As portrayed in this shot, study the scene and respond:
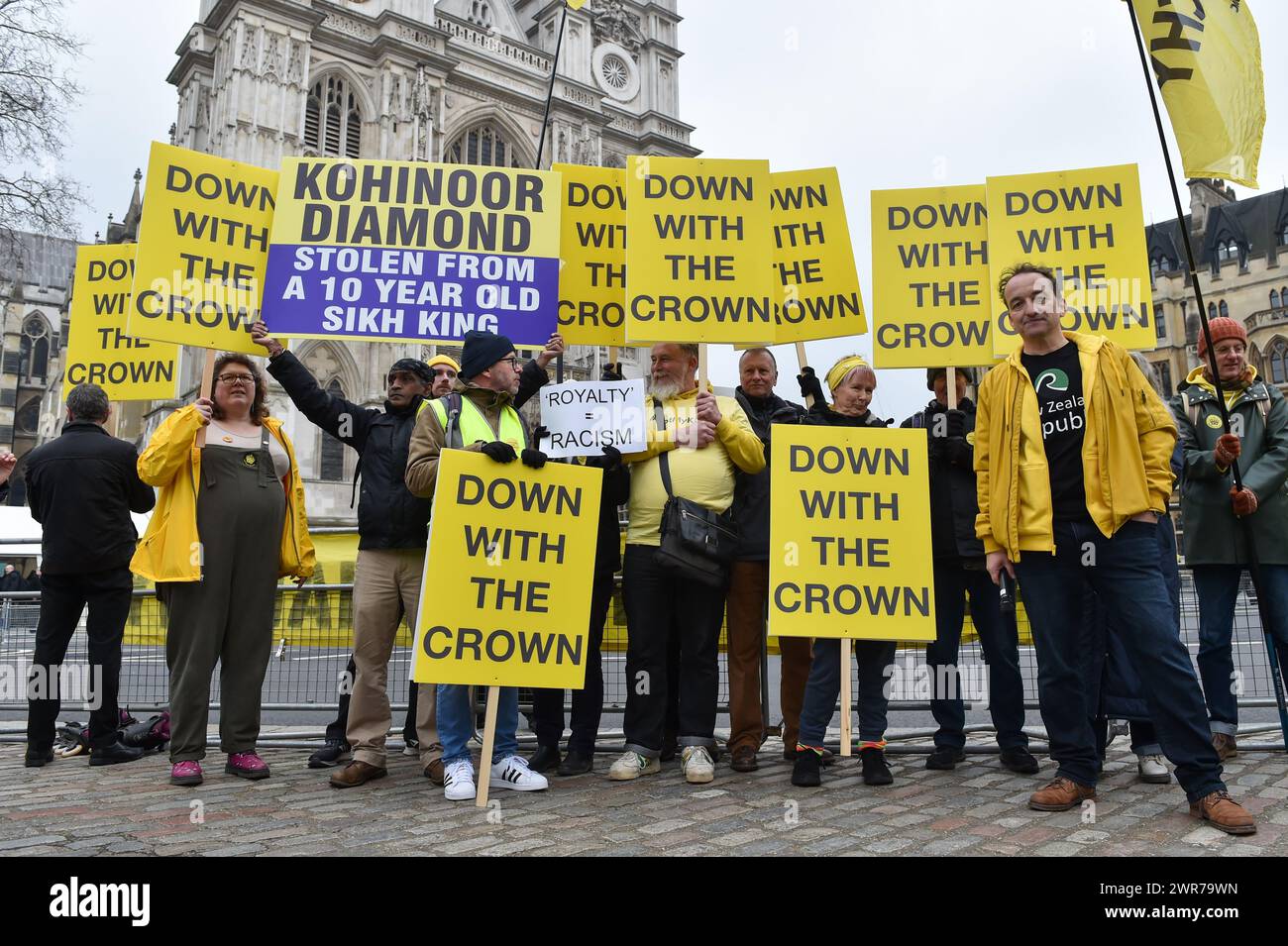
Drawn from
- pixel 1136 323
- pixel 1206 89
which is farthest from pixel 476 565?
pixel 1206 89

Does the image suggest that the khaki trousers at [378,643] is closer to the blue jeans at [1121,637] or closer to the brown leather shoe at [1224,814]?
the blue jeans at [1121,637]

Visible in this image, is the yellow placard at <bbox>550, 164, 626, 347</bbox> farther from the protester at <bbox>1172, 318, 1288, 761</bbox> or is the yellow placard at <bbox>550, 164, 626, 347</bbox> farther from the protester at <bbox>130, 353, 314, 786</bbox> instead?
the protester at <bbox>1172, 318, 1288, 761</bbox>

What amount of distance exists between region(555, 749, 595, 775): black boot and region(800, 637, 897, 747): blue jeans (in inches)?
45.4

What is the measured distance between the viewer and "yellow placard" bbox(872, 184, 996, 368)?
5.21 metres

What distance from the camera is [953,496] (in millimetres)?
4754

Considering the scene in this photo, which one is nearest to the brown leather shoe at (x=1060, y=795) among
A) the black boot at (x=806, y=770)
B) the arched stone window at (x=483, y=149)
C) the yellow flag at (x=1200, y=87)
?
the black boot at (x=806, y=770)

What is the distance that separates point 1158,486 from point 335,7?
3737 cm

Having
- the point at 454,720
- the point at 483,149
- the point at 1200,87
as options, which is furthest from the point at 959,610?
the point at 483,149

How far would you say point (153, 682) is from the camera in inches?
302

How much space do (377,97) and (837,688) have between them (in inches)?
1389

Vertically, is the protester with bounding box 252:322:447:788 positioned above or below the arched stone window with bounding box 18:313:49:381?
below

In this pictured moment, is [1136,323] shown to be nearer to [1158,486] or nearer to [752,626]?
[1158,486]

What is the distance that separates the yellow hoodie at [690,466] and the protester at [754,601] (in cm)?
23

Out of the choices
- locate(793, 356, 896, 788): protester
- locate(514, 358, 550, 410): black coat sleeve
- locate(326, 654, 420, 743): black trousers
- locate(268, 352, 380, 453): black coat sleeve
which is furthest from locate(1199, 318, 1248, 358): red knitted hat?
locate(326, 654, 420, 743): black trousers
